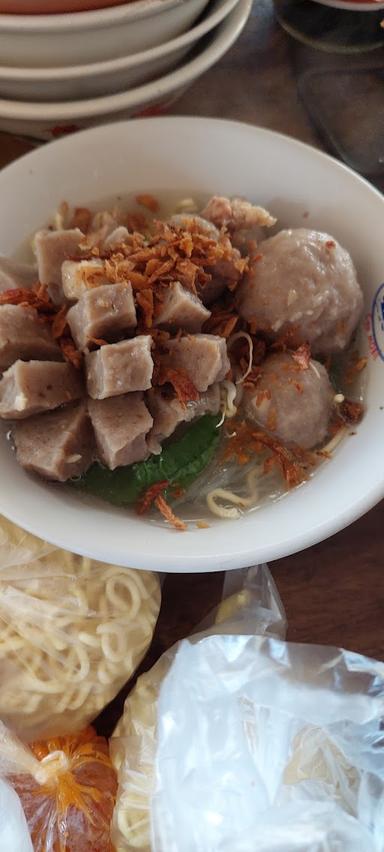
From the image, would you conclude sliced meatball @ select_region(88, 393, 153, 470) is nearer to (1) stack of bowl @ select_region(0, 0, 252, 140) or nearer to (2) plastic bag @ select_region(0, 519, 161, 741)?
(2) plastic bag @ select_region(0, 519, 161, 741)

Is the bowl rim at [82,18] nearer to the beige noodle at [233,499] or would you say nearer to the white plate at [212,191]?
the white plate at [212,191]

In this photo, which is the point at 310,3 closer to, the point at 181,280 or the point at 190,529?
the point at 181,280

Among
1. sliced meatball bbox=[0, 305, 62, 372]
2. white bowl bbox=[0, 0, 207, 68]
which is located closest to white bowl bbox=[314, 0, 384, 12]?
white bowl bbox=[0, 0, 207, 68]

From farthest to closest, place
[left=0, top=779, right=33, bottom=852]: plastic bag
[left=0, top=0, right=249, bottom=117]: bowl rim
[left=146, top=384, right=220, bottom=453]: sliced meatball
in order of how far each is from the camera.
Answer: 1. [left=0, top=0, right=249, bottom=117]: bowl rim
2. [left=146, top=384, right=220, bottom=453]: sliced meatball
3. [left=0, top=779, right=33, bottom=852]: plastic bag

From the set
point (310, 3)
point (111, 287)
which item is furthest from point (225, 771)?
point (310, 3)

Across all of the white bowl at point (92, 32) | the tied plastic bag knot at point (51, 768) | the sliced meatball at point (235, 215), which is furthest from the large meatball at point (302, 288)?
the tied plastic bag knot at point (51, 768)

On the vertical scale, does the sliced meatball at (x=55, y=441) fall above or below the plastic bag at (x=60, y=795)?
above

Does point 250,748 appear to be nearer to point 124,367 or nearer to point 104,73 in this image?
point 124,367
